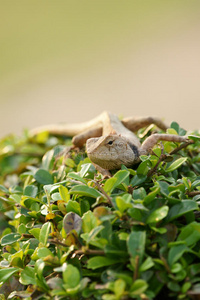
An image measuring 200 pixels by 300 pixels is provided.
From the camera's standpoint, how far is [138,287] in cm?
112

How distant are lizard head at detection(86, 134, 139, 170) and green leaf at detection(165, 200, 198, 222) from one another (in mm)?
747

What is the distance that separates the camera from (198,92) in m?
8.26

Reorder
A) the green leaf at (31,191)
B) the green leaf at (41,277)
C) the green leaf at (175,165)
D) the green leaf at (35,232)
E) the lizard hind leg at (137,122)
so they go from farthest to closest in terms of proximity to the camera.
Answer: the lizard hind leg at (137,122) → the green leaf at (31,191) → the green leaf at (175,165) → the green leaf at (35,232) → the green leaf at (41,277)

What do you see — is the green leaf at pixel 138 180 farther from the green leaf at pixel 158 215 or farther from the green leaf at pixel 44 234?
the green leaf at pixel 44 234

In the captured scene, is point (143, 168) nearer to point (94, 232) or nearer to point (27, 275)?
point (94, 232)

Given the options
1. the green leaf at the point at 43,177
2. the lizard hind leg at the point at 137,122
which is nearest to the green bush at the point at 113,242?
the green leaf at the point at 43,177

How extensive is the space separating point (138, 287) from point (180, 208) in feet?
1.24

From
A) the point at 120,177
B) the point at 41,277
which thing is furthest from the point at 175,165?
the point at 41,277

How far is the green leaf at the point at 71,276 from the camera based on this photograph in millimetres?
1220

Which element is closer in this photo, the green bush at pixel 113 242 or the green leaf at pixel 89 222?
the green bush at pixel 113 242

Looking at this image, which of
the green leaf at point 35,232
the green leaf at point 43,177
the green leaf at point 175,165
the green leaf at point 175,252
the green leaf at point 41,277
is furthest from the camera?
the green leaf at point 43,177

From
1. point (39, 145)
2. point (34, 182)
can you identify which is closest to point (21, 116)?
point (39, 145)

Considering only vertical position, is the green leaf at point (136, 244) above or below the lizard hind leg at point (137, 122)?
above

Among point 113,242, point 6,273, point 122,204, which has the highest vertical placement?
point 122,204
